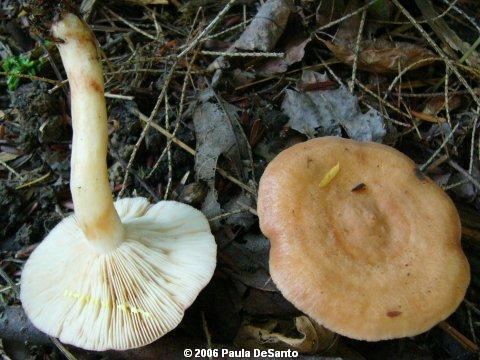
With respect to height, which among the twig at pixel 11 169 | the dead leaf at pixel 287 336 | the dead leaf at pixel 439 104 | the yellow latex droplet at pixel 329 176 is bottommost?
the dead leaf at pixel 287 336

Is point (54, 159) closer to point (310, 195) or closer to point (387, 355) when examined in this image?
point (310, 195)

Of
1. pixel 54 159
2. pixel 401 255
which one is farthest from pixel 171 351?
pixel 54 159

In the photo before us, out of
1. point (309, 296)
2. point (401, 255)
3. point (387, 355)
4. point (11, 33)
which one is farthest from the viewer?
point (11, 33)

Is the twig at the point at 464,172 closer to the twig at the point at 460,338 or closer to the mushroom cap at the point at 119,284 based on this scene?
the twig at the point at 460,338

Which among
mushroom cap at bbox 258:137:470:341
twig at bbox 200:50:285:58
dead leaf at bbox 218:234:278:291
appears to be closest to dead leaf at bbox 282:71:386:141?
twig at bbox 200:50:285:58

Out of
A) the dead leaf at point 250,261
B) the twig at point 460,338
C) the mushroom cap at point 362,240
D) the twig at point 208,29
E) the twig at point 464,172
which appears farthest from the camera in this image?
the twig at point 208,29

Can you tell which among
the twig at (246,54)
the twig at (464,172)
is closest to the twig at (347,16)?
the twig at (246,54)

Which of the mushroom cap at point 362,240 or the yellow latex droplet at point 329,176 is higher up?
the yellow latex droplet at point 329,176

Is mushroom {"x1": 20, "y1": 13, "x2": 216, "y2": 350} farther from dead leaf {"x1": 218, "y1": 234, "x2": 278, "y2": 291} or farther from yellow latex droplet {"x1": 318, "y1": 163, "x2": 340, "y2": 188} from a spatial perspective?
yellow latex droplet {"x1": 318, "y1": 163, "x2": 340, "y2": 188}
